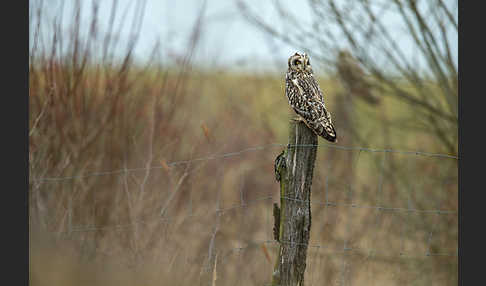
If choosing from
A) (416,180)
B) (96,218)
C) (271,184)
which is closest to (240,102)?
(271,184)

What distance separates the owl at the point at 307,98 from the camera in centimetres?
278

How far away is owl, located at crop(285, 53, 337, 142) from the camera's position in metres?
2.78

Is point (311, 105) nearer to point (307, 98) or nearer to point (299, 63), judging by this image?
point (307, 98)

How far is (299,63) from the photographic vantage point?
323 centimetres

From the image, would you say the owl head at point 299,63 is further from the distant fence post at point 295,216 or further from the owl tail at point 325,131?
the distant fence post at point 295,216

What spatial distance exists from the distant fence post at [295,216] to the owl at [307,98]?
0.20m

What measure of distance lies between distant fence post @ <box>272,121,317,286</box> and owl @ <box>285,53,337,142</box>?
20cm

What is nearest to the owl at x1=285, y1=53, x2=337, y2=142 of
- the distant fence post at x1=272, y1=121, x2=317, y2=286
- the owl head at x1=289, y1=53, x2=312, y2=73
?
the owl head at x1=289, y1=53, x2=312, y2=73

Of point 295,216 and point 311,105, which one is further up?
point 311,105

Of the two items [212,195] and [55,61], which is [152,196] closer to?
[212,195]

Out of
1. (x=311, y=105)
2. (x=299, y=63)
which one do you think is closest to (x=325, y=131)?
(x=311, y=105)

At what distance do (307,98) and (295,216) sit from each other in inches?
29.6

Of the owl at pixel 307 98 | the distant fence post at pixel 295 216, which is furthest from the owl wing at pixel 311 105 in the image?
the distant fence post at pixel 295 216

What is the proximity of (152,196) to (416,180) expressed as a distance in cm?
271
